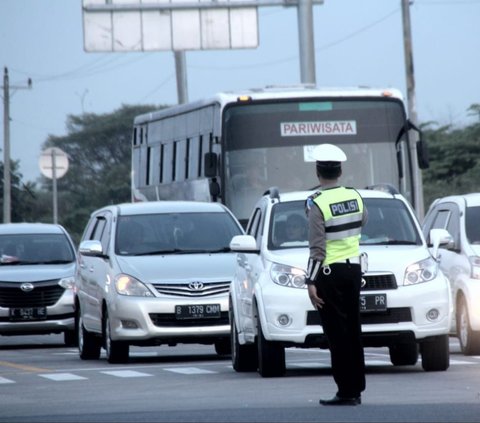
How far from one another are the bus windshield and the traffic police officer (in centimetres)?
1507

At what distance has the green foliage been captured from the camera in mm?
56281

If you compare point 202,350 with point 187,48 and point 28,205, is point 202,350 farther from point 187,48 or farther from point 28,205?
point 28,205

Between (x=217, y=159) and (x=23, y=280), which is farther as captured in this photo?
(x=217, y=159)

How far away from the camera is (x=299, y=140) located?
28656 mm

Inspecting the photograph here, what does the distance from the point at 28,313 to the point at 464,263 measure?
26.6 ft

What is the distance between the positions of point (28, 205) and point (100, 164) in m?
22.0

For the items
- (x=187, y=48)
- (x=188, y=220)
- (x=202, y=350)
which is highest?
(x=187, y=48)

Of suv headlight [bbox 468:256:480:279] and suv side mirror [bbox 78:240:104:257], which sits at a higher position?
suv side mirror [bbox 78:240:104:257]

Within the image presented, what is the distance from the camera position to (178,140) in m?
33.0

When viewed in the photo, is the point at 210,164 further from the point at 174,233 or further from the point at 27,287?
the point at 174,233

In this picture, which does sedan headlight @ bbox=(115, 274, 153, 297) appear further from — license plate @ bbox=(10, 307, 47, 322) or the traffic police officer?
the traffic police officer

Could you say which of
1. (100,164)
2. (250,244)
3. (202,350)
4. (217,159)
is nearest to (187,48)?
(217,159)

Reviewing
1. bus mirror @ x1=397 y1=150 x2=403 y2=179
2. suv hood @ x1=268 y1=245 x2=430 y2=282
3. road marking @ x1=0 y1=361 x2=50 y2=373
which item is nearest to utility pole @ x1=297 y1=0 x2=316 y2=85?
bus mirror @ x1=397 y1=150 x2=403 y2=179

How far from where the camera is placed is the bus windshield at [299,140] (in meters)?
28.4
